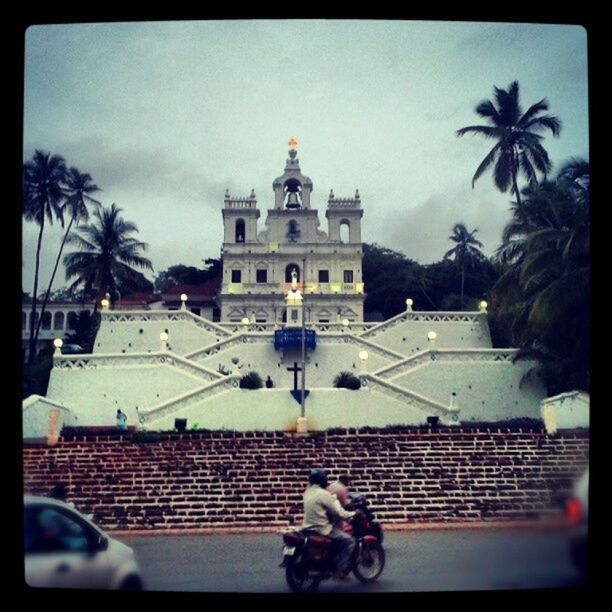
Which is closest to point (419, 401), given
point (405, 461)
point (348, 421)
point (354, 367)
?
point (348, 421)

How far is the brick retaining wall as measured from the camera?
1249cm

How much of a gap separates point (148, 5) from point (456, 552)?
740cm

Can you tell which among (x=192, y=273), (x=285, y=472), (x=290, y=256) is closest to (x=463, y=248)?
(x=290, y=256)

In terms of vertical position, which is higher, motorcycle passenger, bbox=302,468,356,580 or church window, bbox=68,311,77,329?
church window, bbox=68,311,77,329

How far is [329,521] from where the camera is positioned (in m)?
7.54

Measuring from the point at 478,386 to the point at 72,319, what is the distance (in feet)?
66.9

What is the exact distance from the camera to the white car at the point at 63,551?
6.48 metres

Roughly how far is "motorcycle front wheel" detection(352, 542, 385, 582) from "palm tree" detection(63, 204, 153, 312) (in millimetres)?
24156

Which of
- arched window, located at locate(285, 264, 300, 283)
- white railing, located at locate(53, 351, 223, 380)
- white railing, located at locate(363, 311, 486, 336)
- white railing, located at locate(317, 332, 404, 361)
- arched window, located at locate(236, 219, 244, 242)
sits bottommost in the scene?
white railing, located at locate(53, 351, 223, 380)

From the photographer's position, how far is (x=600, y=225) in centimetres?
683

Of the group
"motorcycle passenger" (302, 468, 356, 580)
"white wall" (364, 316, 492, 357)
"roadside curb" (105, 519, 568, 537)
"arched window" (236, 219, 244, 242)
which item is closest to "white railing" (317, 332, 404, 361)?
"white wall" (364, 316, 492, 357)

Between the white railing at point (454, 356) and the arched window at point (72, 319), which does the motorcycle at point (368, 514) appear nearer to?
the white railing at point (454, 356)

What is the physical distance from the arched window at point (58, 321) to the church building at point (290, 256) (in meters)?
9.37

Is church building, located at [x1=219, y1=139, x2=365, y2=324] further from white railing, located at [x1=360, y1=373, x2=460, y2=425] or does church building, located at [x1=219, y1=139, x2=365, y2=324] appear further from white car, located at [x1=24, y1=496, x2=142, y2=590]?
white car, located at [x1=24, y1=496, x2=142, y2=590]
